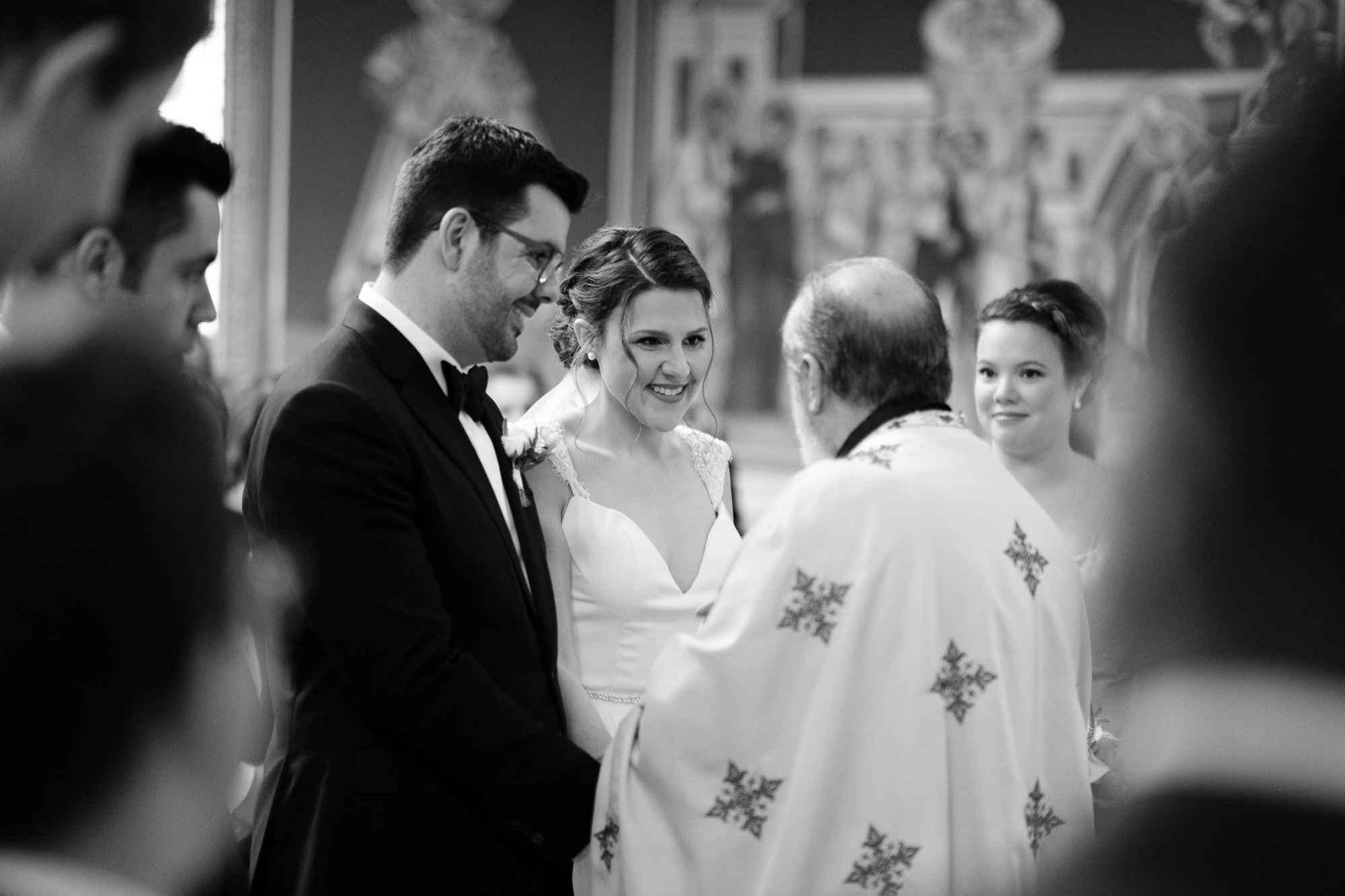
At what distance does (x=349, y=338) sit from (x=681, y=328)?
37.7 inches

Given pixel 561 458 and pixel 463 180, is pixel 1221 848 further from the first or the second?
pixel 561 458

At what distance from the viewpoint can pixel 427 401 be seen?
264 cm

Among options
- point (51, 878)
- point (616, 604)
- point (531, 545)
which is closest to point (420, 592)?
point (531, 545)

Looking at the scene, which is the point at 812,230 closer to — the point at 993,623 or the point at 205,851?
the point at 993,623

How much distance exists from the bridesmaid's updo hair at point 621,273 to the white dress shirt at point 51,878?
8.27ft

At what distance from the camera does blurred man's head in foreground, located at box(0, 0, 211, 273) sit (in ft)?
2.98

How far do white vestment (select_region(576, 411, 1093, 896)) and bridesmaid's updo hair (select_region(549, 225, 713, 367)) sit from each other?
1.05 meters

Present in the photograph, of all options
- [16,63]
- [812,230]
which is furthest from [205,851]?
[812,230]

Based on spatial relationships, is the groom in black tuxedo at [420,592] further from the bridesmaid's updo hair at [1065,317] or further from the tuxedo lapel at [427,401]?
the bridesmaid's updo hair at [1065,317]

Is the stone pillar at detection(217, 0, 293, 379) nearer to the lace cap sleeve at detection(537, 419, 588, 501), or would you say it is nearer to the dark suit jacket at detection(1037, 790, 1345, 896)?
the lace cap sleeve at detection(537, 419, 588, 501)

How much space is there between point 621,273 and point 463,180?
25.0 inches

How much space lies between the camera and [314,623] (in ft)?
7.97

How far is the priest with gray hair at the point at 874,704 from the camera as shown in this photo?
7.41ft

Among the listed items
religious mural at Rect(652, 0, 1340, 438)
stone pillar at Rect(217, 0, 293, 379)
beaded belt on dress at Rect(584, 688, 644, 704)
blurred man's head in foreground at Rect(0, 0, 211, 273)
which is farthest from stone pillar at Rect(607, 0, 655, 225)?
blurred man's head in foreground at Rect(0, 0, 211, 273)
